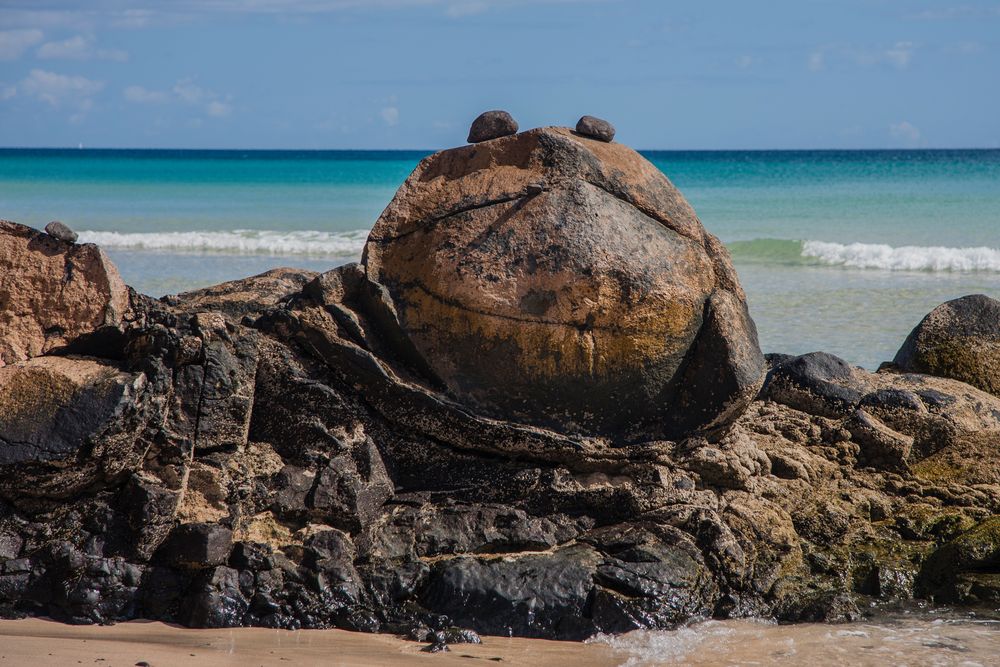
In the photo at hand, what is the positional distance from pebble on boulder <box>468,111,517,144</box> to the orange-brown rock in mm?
1612

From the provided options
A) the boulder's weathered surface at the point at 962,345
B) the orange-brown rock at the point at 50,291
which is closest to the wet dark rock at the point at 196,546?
the orange-brown rock at the point at 50,291

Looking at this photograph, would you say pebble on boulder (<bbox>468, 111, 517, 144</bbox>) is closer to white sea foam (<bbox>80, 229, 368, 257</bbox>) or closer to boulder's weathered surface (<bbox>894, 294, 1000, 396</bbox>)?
boulder's weathered surface (<bbox>894, 294, 1000, 396</bbox>)

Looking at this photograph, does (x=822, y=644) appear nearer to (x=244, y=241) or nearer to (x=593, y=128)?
(x=593, y=128)

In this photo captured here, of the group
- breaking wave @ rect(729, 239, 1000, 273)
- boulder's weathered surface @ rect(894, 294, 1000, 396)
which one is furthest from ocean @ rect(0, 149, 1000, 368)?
boulder's weathered surface @ rect(894, 294, 1000, 396)

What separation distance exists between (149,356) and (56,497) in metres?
0.59

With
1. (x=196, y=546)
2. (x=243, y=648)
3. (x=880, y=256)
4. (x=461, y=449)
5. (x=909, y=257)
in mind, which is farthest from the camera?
(x=880, y=256)

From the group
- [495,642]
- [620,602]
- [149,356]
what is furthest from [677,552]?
[149,356]

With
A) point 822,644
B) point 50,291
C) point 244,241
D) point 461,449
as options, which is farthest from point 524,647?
point 244,241

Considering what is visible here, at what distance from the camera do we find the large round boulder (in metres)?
4.11

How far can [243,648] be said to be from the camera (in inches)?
135

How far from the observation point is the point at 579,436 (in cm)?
416

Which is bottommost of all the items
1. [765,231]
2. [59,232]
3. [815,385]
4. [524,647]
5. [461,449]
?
[524,647]

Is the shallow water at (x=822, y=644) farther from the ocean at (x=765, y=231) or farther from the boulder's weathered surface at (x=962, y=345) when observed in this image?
the ocean at (x=765, y=231)

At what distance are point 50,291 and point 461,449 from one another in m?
1.66
